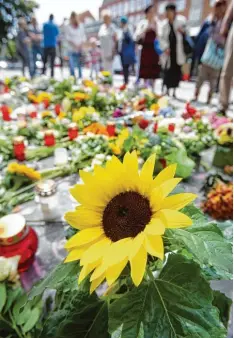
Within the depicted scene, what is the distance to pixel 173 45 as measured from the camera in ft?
13.1

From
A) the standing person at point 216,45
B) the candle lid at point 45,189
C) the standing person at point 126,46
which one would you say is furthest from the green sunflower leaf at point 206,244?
the standing person at point 126,46

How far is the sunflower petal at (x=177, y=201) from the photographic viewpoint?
0.40 meters

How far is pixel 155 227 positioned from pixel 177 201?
0.19 feet

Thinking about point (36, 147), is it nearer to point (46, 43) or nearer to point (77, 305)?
point (77, 305)

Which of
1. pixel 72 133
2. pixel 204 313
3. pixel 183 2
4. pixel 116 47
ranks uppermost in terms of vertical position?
pixel 183 2

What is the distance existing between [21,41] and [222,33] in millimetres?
4075

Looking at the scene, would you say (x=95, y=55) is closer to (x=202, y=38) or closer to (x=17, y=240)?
(x=202, y=38)

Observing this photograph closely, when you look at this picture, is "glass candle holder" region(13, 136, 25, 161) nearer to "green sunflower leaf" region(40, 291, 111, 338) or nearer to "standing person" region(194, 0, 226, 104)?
"green sunflower leaf" region(40, 291, 111, 338)

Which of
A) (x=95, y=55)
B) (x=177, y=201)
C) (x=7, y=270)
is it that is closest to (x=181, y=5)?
(x=95, y=55)

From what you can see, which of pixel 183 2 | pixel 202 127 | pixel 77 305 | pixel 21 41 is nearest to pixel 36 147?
pixel 202 127

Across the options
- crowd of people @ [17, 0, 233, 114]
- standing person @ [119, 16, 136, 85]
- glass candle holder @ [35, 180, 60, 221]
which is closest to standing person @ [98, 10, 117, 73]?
crowd of people @ [17, 0, 233, 114]

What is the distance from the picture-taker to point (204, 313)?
40cm

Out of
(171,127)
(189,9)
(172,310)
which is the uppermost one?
(189,9)

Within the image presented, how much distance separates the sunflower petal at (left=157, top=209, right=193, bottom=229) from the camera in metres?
0.37
